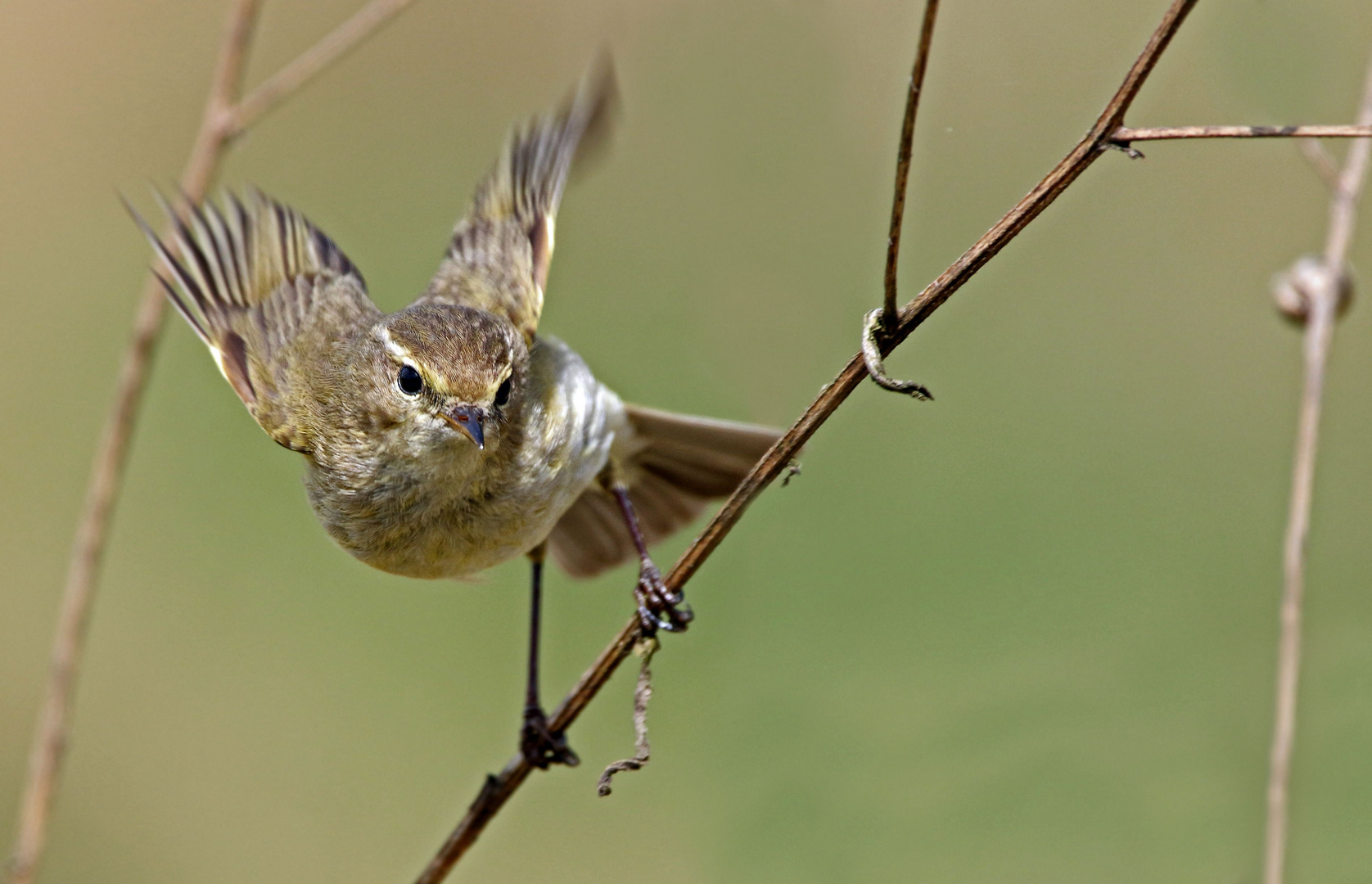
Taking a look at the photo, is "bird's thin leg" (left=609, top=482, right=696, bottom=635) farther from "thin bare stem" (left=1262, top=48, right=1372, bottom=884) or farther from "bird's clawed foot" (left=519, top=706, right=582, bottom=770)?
"thin bare stem" (left=1262, top=48, right=1372, bottom=884)

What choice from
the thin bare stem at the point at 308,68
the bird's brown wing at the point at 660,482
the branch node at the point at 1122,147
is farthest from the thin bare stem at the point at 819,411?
the thin bare stem at the point at 308,68

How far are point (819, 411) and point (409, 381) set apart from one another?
1.22 m

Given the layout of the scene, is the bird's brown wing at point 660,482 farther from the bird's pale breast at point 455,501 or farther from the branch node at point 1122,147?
the branch node at point 1122,147

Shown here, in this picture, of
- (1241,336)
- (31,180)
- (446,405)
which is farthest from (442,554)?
(31,180)

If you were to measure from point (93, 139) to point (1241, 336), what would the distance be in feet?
18.1

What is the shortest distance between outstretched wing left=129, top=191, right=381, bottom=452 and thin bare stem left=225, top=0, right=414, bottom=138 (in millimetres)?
287

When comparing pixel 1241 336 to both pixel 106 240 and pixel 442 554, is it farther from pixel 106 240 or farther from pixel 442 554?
pixel 106 240

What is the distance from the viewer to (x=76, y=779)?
5418 mm

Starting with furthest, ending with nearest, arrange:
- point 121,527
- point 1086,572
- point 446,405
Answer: point 121,527, point 1086,572, point 446,405

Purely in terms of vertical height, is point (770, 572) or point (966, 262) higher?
point (770, 572)

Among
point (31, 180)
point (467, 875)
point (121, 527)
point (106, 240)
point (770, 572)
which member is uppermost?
point (31, 180)

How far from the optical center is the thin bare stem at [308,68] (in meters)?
3.08

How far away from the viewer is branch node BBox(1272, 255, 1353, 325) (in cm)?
269

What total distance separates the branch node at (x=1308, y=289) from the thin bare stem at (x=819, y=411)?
3.64ft
